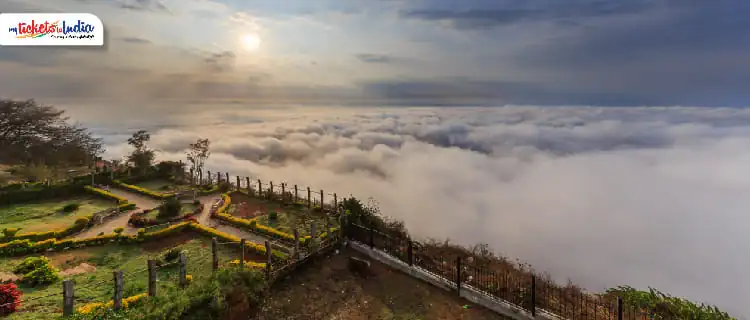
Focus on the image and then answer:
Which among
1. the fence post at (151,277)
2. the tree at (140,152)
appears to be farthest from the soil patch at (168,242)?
the tree at (140,152)

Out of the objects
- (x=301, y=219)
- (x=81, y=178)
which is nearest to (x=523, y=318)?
(x=301, y=219)

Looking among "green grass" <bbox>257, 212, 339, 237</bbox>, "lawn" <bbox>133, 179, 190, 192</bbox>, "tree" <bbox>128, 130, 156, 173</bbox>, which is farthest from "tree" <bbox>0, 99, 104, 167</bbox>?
"green grass" <bbox>257, 212, 339, 237</bbox>

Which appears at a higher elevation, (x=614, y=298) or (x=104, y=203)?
(x=104, y=203)

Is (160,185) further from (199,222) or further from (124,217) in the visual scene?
(199,222)

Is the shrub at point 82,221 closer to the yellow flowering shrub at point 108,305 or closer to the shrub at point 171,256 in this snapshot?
the shrub at point 171,256

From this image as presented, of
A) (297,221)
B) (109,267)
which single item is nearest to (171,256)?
(109,267)

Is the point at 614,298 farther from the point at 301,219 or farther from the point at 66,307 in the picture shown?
the point at 66,307

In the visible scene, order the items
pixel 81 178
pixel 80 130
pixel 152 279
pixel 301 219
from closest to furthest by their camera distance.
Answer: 1. pixel 152 279
2. pixel 301 219
3. pixel 81 178
4. pixel 80 130

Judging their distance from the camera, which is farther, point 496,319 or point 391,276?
point 391,276
